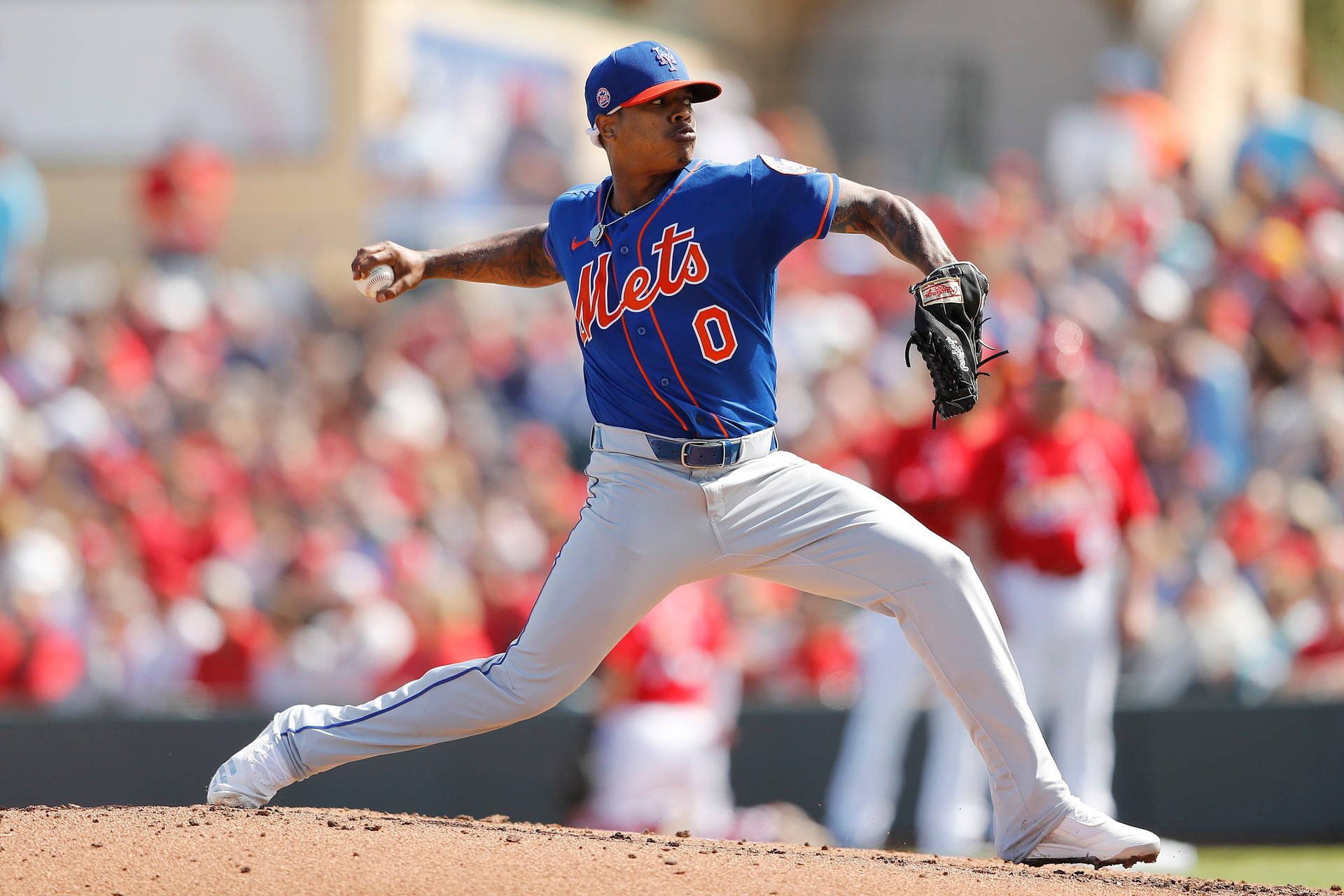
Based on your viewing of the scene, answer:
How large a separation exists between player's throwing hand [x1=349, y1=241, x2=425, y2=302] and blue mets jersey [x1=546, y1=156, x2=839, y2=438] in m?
0.63

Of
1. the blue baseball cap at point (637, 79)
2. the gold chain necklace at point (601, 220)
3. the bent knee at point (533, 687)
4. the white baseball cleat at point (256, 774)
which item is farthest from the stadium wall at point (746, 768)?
the blue baseball cap at point (637, 79)

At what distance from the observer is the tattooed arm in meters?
3.87

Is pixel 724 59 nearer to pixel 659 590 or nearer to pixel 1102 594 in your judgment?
pixel 1102 594

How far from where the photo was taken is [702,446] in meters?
4.09

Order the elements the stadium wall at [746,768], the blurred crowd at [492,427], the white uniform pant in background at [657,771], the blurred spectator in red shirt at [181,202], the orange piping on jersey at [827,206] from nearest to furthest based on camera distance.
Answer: the orange piping on jersey at [827,206]
the white uniform pant in background at [657,771]
the stadium wall at [746,768]
the blurred crowd at [492,427]
the blurred spectator in red shirt at [181,202]

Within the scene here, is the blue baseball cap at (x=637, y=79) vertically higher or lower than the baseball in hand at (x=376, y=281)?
higher

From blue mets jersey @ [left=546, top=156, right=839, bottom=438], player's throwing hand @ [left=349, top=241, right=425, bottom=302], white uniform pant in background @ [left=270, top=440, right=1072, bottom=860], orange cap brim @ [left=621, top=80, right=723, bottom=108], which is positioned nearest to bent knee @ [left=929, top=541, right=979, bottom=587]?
white uniform pant in background @ [left=270, top=440, right=1072, bottom=860]

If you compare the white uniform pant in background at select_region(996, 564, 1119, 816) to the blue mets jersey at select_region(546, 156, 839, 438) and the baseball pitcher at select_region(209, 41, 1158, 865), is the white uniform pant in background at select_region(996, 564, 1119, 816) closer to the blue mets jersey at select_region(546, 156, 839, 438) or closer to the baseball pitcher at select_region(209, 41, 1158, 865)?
the baseball pitcher at select_region(209, 41, 1158, 865)

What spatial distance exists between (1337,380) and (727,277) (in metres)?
5.98

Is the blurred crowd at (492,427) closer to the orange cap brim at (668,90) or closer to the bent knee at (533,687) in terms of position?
the bent knee at (533,687)

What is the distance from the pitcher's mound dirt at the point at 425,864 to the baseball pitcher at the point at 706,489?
0.29 meters

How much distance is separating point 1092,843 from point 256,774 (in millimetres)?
2310

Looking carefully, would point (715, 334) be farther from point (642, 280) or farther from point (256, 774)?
point (256, 774)

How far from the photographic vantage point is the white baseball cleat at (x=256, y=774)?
4.48 meters
